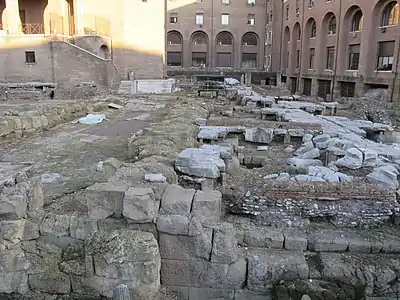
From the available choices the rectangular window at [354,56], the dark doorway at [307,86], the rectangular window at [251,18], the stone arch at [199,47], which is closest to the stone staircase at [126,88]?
the rectangular window at [354,56]

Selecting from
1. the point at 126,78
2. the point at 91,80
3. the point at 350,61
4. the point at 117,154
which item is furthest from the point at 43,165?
the point at 350,61

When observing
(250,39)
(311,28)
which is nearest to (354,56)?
(311,28)

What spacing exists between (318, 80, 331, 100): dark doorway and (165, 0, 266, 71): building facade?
1782 cm

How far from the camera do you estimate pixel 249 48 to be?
52.2 metres

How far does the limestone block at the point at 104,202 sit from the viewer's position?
445 centimetres

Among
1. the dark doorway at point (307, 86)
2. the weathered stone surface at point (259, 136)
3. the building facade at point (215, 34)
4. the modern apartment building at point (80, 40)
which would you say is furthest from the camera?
the building facade at point (215, 34)

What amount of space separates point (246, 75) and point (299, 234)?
39146 millimetres

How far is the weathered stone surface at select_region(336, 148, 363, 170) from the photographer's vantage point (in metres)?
7.07

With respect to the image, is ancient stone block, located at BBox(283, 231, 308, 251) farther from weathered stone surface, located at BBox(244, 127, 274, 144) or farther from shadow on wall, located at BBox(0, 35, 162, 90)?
shadow on wall, located at BBox(0, 35, 162, 90)

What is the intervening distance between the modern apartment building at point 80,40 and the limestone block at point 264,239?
22788 millimetres

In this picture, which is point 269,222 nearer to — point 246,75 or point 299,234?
point 299,234

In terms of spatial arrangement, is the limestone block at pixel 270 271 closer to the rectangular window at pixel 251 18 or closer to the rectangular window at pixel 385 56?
the rectangular window at pixel 385 56

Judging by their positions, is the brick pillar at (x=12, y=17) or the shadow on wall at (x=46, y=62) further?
the brick pillar at (x=12, y=17)

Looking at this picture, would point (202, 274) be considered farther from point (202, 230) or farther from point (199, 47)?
point (199, 47)
